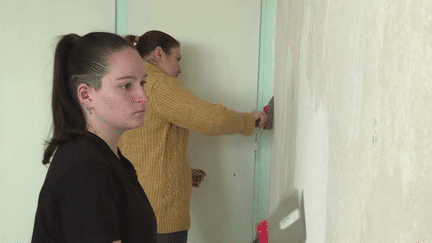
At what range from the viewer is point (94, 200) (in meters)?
0.68

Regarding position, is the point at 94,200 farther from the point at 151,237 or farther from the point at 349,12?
the point at 349,12

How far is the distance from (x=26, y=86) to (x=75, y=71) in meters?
1.07

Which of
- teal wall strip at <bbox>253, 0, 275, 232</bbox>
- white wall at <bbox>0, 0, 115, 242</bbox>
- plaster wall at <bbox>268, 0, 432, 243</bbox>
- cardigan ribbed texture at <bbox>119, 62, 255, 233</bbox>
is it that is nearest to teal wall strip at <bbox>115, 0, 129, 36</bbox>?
white wall at <bbox>0, 0, 115, 242</bbox>

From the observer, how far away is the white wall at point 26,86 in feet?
5.79

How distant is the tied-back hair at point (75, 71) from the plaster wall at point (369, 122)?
1.51 feet

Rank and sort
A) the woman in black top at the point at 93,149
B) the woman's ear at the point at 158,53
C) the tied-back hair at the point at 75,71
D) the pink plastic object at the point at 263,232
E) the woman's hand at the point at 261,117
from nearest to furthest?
1. the woman in black top at the point at 93,149
2. the tied-back hair at the point at 75,71
3. the pink plastic object at the point at 263,232
4. the woman's ear at the point at 158,53
5. the woman's hand at the point at 261,117

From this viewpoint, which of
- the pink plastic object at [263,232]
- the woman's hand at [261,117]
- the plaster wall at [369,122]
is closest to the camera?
the plaster wall at [369,122]

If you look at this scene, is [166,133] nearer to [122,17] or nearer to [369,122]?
[122,17]

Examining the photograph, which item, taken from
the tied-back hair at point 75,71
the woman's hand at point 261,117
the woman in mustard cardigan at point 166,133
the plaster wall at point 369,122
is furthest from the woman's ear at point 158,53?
the plaster wall at point 369,122

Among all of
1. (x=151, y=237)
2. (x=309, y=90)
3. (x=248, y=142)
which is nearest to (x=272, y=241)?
(x=151, y=237)

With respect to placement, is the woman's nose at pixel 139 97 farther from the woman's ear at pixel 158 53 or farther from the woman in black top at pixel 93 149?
the woman's ear at pixel 158 53

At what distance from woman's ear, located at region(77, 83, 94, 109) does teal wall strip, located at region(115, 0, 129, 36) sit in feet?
3.30

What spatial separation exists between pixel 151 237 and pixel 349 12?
0.62m

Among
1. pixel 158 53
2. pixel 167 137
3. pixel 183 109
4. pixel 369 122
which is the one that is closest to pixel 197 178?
pixel 167 137
